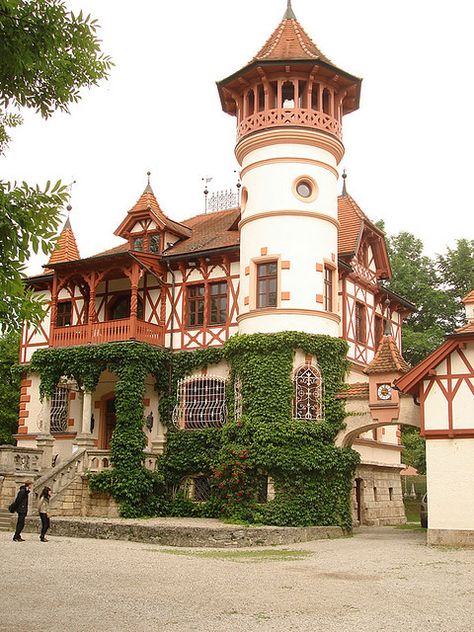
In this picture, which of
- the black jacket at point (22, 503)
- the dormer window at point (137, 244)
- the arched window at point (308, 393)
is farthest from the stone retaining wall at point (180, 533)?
the dormer window at point (137, 244)

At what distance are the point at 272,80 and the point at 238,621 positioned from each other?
63.6ft

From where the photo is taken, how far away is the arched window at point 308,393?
2420 cm

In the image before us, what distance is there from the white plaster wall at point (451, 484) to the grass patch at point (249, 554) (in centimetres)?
374

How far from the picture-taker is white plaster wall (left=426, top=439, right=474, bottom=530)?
65.2 feet

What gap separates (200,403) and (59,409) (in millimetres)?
5940

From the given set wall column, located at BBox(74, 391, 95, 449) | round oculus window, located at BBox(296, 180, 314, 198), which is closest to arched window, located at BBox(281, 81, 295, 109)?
round oculus window, located at BBox(296, 180, 314, 198)

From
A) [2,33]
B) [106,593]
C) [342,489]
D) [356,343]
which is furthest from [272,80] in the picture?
[2,33]

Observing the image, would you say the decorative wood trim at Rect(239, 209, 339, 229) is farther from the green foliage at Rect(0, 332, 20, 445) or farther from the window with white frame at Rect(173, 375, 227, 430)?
the green foliage at Rect(0, 332, 20, 445)

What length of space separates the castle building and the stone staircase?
2489 millimetres

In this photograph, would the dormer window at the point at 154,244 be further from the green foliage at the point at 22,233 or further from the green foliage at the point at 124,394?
the green foliage at the point at 22,233

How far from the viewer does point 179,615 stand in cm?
1022

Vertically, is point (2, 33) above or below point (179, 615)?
above

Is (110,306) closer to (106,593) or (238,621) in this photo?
(106,593)

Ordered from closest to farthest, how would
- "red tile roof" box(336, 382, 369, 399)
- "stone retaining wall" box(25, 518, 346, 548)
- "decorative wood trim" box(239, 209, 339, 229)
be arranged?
1. "stone retaining wall" box(25, 518, 346, 548)
2. "red tile roof" box(336, 382, 369, 399)
3. "decorative wood trim" box(239, 209, 339, 229)
